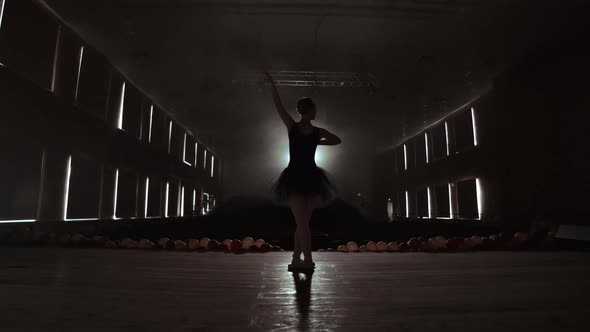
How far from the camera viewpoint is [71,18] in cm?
449

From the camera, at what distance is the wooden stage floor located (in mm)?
637

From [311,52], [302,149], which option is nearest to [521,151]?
[311,52]

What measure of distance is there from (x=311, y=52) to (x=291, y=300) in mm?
5283

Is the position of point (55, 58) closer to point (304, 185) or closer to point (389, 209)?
point (304, 185)

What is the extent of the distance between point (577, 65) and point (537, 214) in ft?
7.37

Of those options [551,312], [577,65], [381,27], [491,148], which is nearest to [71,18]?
[381,27]

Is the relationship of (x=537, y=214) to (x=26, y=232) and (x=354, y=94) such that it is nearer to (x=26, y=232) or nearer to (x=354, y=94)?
(x=354, y=94)

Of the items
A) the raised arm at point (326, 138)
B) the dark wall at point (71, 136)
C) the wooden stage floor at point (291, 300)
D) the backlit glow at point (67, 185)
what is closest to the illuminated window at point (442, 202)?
the dark wall at point (71, 136)

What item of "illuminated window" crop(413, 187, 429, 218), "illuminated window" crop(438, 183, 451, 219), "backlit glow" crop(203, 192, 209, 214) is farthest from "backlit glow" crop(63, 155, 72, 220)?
"illuminated window" crop(438, 183, 451, 219)

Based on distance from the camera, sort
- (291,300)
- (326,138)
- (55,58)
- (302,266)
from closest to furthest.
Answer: (291,300), (302,266), (326,138), (55,58)

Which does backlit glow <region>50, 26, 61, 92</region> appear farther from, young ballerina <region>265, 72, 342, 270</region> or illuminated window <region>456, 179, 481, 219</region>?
illuminated window <region>456, 179, 481, 219</region>

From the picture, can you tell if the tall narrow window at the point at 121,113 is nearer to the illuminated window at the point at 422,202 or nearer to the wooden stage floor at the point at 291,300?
the wooden stage floor at the point at 291,300

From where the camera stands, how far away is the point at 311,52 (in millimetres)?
5578

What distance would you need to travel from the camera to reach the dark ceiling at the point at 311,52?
4424 millimetres
